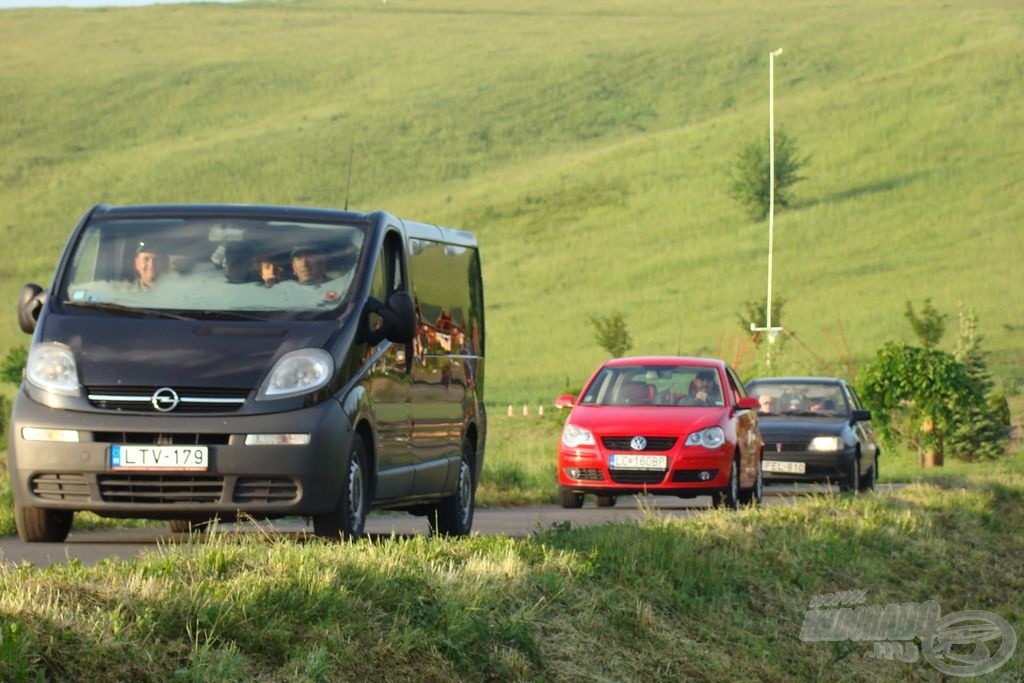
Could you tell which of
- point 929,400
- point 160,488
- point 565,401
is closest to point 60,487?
point 160,488

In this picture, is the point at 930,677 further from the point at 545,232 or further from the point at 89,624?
the point at 545,232

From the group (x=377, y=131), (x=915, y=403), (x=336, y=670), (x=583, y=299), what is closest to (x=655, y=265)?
(x=583, y=299)

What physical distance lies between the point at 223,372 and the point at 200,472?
604mm

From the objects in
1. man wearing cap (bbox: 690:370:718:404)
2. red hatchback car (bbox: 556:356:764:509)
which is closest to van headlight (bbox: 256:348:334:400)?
red hatchback car (bbox: 556:356:764:509)

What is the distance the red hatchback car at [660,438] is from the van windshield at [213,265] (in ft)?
24.0

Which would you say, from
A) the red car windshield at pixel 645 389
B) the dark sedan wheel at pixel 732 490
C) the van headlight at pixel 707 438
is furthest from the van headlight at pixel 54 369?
the red car windshield at pixel 645 389

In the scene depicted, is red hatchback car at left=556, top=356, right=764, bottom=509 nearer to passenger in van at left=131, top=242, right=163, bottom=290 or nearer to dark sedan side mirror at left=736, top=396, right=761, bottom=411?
dark sedan side mirror at left=736, top=396, right=761, bottom=411

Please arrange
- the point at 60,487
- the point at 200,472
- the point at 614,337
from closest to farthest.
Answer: the point at 200,472
the point at 60,487
the point at 614,337

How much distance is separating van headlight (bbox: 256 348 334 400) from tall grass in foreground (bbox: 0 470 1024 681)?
1248mm

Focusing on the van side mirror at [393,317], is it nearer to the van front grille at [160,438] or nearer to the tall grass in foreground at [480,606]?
the van front grille at [160,438]

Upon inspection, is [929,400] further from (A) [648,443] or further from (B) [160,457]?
(B) [160,457]

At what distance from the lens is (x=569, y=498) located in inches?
828

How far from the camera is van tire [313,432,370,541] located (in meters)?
12.2

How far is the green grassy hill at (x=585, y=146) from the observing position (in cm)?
9119
